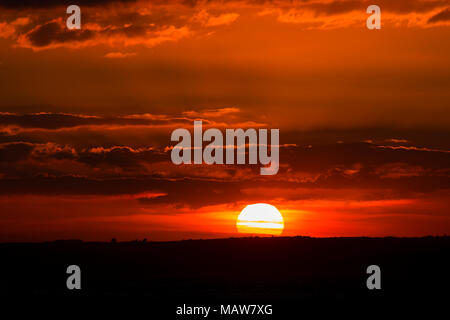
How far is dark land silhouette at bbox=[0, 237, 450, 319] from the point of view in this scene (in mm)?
38531

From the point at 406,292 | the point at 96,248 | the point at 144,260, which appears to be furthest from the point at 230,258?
the point at 406,292

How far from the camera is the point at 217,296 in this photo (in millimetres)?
38281

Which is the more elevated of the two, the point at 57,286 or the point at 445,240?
the point at 445,240

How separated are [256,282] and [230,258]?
12.6 m

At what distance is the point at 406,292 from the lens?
4041 centimetres

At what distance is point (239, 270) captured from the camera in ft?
175

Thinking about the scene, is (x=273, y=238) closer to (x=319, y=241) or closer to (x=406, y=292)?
(x=319, y=241)

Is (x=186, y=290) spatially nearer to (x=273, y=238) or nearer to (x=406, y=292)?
(x=406, y=292)

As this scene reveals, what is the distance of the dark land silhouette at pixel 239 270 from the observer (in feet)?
126
